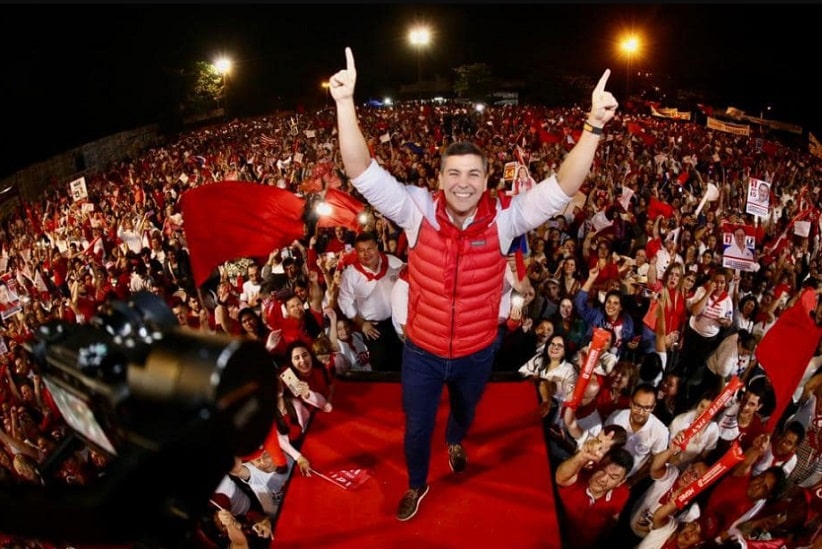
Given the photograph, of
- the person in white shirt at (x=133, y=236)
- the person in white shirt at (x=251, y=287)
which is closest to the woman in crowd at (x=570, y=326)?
the person in white shirt at (x=251, y=287)

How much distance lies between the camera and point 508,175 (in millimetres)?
9211

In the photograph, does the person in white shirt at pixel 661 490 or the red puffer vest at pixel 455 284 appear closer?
the red puffer vest at pixel 455 284

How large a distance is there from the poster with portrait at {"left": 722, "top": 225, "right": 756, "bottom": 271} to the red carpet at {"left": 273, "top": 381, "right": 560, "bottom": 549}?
11.7 ft

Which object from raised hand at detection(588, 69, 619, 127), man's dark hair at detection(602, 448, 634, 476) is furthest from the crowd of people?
raised hand at detection(588, 69, 619, 127)

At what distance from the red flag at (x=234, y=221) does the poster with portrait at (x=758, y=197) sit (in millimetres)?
5956

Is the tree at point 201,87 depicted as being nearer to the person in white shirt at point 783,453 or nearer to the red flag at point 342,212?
the red flag at point 342,212

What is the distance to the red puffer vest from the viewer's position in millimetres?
2543

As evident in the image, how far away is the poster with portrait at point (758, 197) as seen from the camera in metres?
7.23

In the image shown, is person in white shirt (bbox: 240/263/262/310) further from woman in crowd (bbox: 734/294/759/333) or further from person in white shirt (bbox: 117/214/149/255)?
woman in crowd (bbox: 734/294/759/333)

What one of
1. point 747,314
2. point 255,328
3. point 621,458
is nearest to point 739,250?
point 747,314

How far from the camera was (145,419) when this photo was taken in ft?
3.91

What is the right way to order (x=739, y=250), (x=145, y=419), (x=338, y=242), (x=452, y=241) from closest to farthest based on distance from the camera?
(x=145, y=419)
(x=452, y=241)
(x=739, y=250)
(x=338, y=242)

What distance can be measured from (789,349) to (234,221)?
16.4 feet

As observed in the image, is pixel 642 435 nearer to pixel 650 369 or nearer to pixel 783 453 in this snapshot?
pixel 783 453
